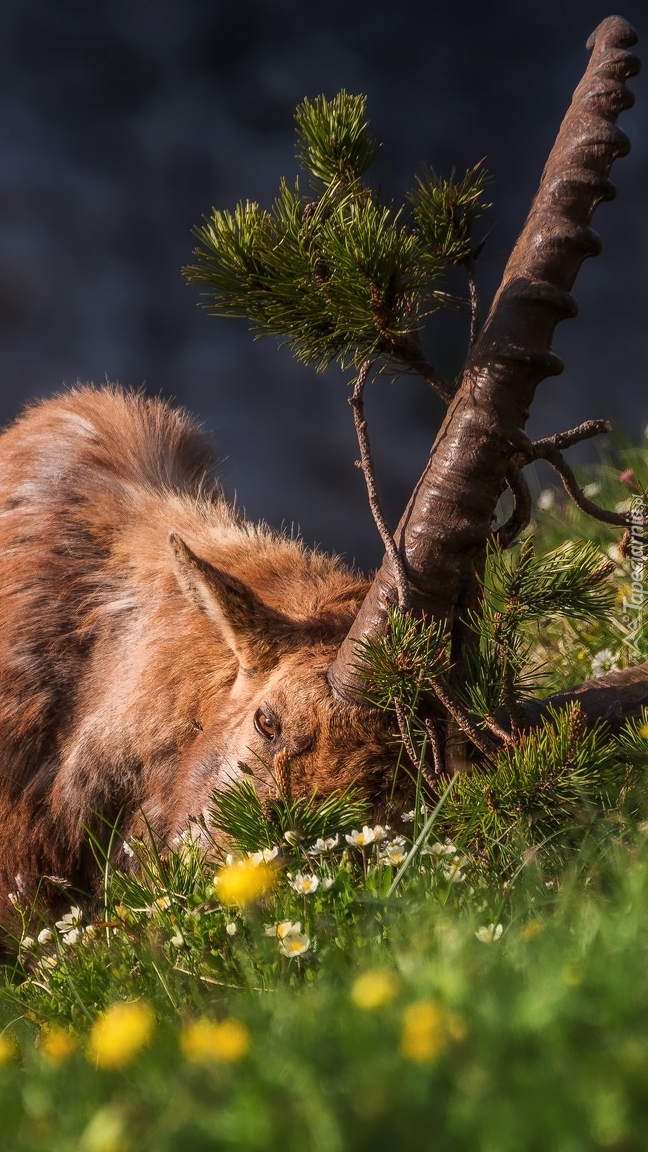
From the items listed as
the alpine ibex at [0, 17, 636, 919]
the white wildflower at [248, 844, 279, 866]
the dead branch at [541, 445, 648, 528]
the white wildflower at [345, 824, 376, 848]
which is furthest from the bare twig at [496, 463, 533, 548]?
the white wildflower at [248, 844, 279, 866]

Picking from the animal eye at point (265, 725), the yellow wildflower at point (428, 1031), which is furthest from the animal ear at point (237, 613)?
the yellow wildflower at point (428, 1031)

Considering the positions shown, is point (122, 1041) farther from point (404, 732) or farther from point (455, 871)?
point (404, 732)

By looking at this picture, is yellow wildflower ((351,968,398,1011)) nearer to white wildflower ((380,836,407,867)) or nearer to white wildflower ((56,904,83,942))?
white wildflower ((380,836,407,867))

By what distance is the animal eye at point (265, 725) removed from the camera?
3390mm

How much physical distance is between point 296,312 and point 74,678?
198 cm

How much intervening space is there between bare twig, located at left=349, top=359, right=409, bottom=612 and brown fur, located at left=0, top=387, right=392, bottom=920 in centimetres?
43

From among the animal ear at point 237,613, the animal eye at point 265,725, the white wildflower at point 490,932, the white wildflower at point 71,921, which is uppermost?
the animal ear at point 237,613

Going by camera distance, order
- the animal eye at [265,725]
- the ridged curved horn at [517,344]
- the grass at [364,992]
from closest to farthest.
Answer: the grass at [364,992] → the ridged curved horn at [517,344] → the animal eye at [265,725]

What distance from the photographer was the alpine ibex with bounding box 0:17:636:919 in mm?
2977

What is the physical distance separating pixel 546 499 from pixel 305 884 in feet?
15.6

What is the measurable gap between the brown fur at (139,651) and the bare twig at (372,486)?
0.43 meters

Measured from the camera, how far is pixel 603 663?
421cm

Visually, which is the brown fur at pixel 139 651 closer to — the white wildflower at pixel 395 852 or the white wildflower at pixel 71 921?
the white wildflower at pixel 395 852

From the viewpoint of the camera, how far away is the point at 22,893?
386cm
